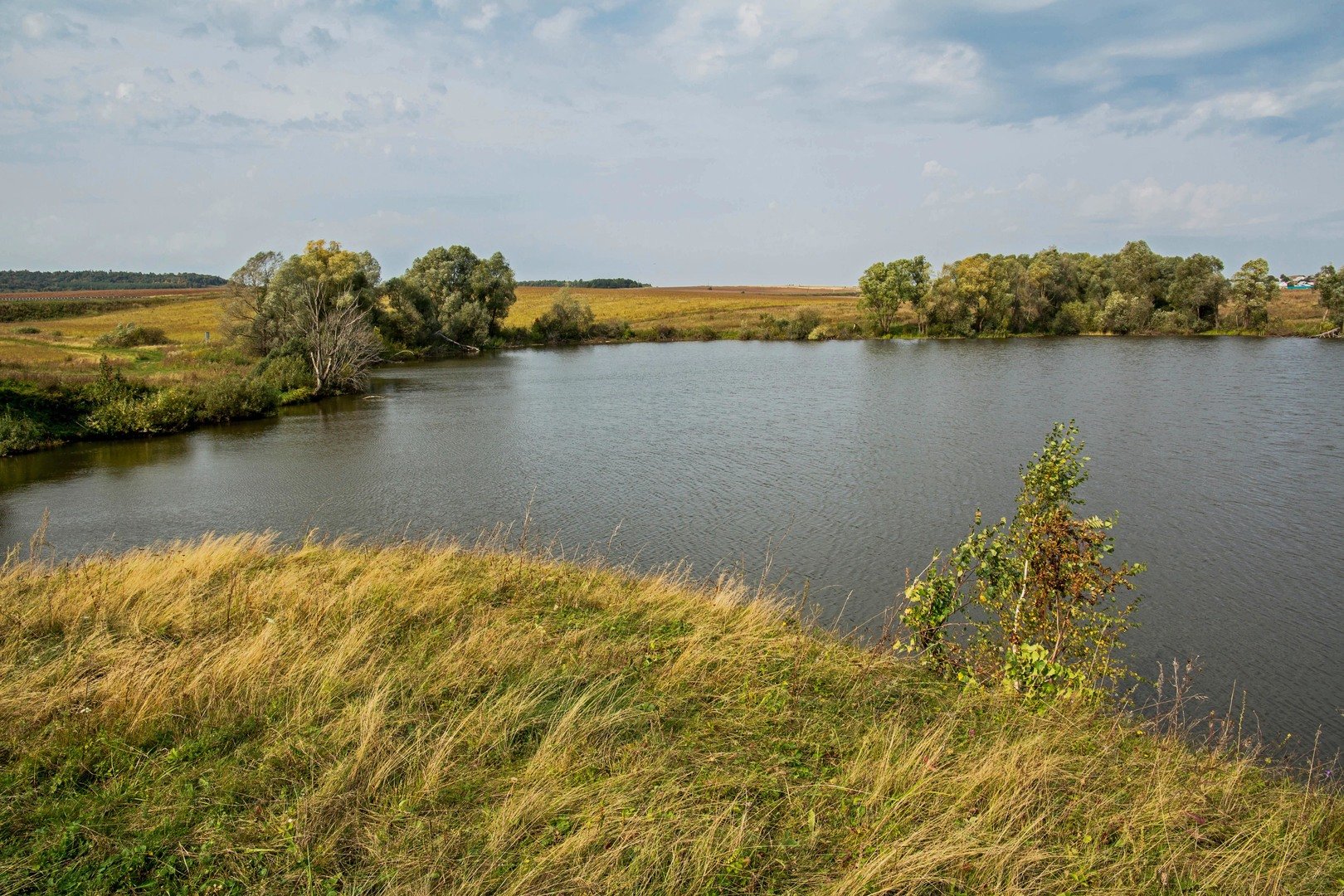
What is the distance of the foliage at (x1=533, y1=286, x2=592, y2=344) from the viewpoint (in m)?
78.0

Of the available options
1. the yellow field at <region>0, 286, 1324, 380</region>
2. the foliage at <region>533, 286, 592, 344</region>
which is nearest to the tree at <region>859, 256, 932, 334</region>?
the yellow field at <region>0, 286, 1324, 380</region>

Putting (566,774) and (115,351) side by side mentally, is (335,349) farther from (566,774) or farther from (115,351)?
(566,774)

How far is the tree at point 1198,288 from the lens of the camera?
219 ft

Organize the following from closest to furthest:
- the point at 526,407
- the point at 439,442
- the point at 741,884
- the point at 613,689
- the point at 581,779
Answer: the point at 741,884, the point at 581,779, the point at 613,689, the point at 439,442, the point at 526,407

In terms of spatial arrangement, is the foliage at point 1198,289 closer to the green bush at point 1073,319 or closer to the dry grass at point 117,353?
the green bush at point 1073,319

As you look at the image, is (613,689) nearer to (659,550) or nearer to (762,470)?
(659,550)

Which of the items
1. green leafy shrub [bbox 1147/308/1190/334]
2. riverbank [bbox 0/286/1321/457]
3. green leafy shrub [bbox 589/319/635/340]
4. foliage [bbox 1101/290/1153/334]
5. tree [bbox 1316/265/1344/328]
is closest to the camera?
riverbank [bbox 0/286/1321/457]

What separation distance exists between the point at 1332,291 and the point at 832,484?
214ft

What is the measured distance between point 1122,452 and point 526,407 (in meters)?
24.4

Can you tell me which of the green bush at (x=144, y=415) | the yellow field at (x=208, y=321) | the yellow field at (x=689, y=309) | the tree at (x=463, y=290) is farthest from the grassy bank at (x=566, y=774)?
the yellow field at (x=689, y=309)

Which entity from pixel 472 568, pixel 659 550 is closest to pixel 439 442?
pixel 659 550

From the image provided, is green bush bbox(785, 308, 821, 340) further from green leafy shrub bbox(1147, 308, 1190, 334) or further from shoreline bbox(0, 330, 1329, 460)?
green leafy shrub bbox(1147, 308, 1190, 334)

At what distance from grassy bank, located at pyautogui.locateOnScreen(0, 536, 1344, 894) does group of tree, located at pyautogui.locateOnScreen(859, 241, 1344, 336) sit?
233 ft

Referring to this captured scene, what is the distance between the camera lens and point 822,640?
8086 mm
